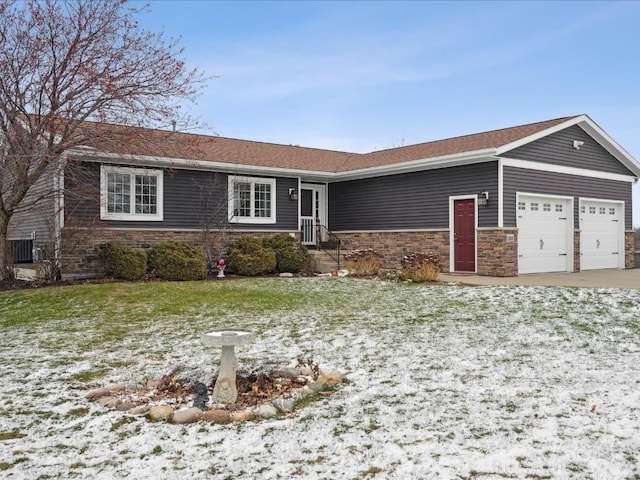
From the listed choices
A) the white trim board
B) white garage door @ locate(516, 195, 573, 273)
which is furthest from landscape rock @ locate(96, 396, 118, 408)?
white garage door @ locate(516, 195, 573, 273)

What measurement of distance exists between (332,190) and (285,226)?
2.83m

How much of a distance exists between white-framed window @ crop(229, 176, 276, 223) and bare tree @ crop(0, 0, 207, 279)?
4.43m

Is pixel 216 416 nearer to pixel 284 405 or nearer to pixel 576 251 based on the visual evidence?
pixel 284 405

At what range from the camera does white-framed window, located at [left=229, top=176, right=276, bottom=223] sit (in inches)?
635

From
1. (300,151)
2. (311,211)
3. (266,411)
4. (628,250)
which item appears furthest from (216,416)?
(628,250)

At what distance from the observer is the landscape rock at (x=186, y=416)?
4094 mm

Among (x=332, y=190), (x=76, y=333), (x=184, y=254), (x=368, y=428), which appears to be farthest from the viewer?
(x=332, y=190)

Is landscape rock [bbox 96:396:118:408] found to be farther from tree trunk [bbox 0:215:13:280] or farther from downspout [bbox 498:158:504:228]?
downspout [bbox 498:158:504:228]

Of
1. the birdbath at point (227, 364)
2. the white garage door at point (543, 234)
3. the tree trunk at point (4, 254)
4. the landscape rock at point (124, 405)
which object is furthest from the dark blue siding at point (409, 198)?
the landscape rock at point (124, 405)

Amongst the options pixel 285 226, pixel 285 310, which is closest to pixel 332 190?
pixel 285 226

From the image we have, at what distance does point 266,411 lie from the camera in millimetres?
4234

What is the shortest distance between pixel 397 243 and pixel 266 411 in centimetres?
1288

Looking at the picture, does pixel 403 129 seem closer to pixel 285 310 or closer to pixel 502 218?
pixel 502 218

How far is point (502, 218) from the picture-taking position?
14055 millimetres
